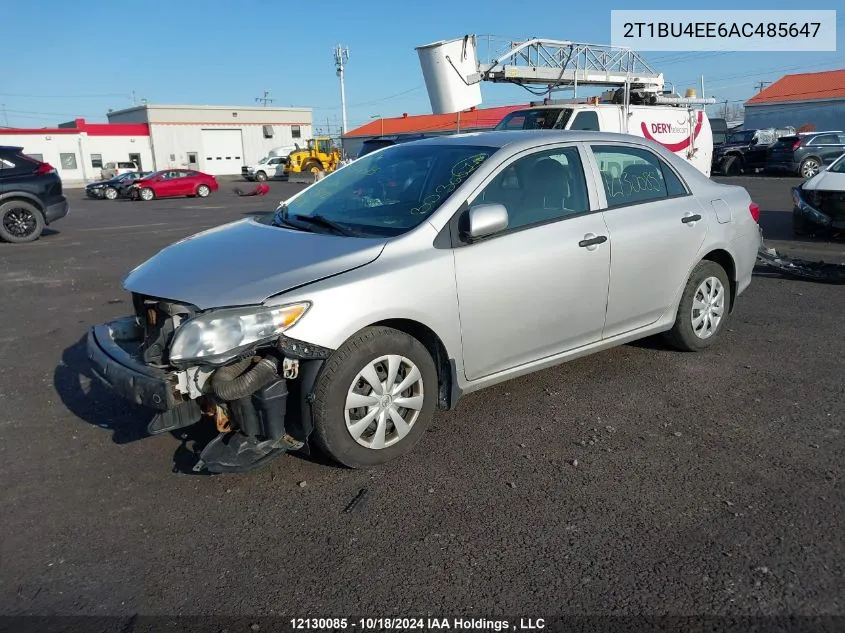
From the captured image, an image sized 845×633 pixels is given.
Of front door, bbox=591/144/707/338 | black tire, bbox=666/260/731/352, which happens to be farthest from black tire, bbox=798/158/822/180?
front door, bbox=591/144/707/338

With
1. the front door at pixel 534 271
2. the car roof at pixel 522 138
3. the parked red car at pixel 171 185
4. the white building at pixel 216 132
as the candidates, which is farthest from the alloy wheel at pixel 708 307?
the white building at pixel 216 132

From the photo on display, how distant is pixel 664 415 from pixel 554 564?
1.78 metres

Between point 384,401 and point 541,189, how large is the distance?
5.70 ft

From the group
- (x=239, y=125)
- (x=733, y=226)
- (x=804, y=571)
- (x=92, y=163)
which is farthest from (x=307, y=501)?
(x=239, y=125)

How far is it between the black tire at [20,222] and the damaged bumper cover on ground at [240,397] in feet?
39.7

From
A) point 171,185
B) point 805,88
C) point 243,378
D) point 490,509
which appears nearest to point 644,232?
point 490,509

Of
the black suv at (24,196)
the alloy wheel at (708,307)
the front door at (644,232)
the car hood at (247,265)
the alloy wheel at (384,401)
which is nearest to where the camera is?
the car hood at (247,265)

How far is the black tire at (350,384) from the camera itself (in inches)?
133

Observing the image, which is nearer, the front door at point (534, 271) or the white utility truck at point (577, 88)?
the front door at point (534, 271)

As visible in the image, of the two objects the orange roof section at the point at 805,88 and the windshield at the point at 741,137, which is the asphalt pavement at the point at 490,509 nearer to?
the windshield at the point at 741,137

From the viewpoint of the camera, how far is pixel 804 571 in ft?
8.91

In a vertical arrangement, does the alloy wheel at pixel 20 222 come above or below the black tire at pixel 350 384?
above

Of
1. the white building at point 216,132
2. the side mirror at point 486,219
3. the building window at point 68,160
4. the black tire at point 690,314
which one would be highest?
the white building at point 216,132

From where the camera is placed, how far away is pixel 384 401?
3588 mm
